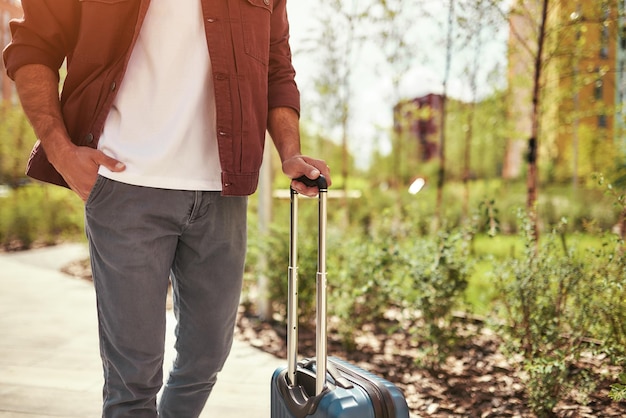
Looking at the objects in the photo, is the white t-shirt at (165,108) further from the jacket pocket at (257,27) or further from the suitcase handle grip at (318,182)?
the suitcase handle grip at (318,182)

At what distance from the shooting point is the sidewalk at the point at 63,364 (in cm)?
304

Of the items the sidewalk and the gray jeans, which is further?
the sidewalk

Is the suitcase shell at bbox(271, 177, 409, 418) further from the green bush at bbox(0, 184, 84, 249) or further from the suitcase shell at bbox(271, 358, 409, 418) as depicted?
the green bush at bbox(0, 184, 84, 249)

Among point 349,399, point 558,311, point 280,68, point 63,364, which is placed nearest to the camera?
point 349,399

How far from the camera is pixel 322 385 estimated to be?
5.36ft

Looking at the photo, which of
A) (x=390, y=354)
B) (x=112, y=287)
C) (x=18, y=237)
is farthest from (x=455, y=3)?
(x=18, y=237)

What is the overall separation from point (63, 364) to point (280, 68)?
260cm

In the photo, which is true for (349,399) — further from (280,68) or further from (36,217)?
(36,217)

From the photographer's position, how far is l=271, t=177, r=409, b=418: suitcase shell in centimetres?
155

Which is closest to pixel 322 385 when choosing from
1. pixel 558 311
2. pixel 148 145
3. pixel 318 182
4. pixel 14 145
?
pixel 318 182

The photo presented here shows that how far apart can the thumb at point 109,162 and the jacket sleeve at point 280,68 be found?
0.61 meters

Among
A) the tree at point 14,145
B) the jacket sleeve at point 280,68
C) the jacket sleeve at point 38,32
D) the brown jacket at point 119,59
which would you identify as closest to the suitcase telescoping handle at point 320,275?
the brown jacket at point 119,59

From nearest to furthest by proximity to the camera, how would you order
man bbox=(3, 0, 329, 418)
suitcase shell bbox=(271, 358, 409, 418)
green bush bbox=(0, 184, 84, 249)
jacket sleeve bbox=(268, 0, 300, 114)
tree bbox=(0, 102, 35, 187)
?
suitcase shell bbox=(271, 358, 409, 418)
man bbox=(3, 0, 329, 418)
jacket sleeve bbox=(268, 0, 300, 114)
green bush bbox=(0, 184, 84, 249)
tree bbox=(0, 102, 35, 187)

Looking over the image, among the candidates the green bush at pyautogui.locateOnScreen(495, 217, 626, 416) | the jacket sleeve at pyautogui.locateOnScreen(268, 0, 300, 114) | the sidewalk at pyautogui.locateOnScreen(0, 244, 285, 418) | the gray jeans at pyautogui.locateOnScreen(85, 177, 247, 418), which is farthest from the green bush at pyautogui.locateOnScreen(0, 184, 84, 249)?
the gray jeans at pyautogui.locateOnScreen(85, 177, 247, 418)
